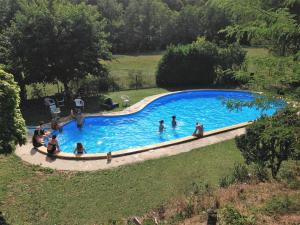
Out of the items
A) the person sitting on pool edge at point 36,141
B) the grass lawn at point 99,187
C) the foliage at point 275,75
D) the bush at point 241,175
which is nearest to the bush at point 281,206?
the bush at point 241,175

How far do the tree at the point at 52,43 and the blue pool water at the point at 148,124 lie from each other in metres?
4.36

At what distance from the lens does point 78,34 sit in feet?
79.4

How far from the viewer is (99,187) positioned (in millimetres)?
13367

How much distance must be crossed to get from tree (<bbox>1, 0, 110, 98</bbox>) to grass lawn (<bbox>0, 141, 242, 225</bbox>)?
9.35m

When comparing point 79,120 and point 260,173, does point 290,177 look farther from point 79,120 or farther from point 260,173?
point 79,120

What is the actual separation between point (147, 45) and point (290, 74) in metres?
→ 48.7

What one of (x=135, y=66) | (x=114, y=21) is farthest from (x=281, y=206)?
(x=114, y=21)

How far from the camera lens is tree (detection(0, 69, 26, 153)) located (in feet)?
35.9

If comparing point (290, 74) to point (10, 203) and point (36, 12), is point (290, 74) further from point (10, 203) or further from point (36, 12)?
point (36, 12)

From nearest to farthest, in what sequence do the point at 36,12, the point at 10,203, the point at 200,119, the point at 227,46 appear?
the point at 10,203 → the point at 36,12 → the point at 200,119 → the point at 227,46

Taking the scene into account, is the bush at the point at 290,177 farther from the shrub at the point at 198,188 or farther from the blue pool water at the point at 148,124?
the blue pool water at the point at 148,124

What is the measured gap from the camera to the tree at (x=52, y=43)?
23281mm

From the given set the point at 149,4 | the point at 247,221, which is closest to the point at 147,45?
the point at 149,4

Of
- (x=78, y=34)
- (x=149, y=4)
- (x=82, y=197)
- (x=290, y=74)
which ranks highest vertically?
(x=149, y=4)
